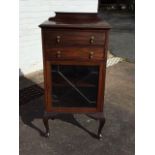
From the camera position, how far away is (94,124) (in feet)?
9.65

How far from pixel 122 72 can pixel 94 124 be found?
1991 millimetres

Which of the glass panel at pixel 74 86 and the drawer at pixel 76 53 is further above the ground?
the drawer at pixel 76 53

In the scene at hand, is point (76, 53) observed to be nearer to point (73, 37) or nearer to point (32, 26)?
point (73, 37)

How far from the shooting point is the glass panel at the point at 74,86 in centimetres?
245

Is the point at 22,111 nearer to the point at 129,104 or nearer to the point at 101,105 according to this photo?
the point at 101,105

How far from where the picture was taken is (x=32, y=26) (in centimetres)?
427

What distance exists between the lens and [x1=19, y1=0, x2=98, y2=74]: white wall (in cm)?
412

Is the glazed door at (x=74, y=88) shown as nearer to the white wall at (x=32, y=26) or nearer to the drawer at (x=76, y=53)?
the drawer at (x=76, y=53)

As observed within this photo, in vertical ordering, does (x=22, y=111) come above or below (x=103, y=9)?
below

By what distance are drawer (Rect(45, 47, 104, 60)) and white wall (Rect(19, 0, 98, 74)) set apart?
201 cm

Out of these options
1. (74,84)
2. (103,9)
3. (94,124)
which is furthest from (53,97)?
(103,9)

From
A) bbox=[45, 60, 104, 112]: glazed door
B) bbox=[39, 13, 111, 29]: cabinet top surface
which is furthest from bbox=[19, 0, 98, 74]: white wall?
bbox=[45, 60, 104, 112]: glazed door

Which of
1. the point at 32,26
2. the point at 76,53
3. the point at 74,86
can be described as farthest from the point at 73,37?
the point at 32,26

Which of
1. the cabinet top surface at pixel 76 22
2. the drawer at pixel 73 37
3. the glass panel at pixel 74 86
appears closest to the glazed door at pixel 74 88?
the glass panel at pixel 74 86
